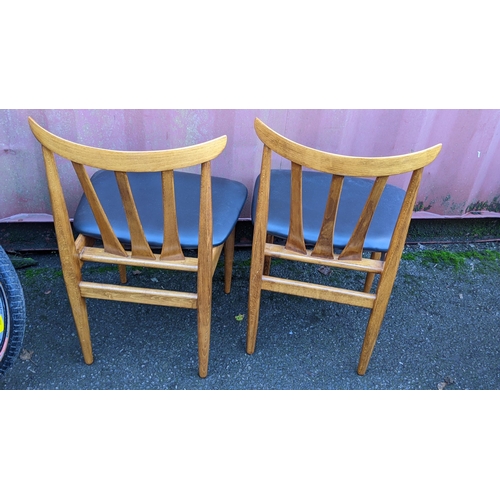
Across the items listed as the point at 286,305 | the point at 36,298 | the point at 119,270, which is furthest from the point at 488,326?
the point at 36,298

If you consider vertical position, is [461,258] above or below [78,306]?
below

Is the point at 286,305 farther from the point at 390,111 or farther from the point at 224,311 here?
the point at 390,111

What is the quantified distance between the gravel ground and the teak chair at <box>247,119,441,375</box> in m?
0.16

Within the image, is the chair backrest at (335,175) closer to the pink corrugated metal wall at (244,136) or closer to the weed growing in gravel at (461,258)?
the pink corrugated metal wall at (244,136)

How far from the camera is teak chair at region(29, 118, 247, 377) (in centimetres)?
131

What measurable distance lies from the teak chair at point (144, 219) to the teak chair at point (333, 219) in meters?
0.16

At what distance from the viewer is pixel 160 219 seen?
169cm

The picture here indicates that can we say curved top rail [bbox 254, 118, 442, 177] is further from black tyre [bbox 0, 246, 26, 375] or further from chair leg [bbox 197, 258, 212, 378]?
black tyre [bbox 0, 246, 26, 375]

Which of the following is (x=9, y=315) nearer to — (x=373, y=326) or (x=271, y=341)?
(x=271, y=341)

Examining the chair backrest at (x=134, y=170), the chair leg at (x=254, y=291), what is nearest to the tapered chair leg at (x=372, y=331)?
the chair leg at (x=254, y=291)

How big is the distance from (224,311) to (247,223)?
0.56 m

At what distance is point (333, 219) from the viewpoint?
149 centimetres

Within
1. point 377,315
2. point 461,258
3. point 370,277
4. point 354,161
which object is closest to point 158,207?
point 354,161

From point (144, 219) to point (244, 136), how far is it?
0.75 m
